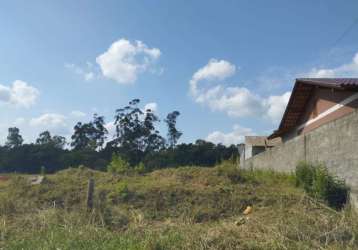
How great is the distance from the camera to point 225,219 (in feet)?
26.2

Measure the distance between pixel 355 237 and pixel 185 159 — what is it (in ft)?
123

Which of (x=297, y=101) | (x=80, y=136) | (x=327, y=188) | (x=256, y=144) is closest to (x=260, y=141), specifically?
(x=256, y=144)

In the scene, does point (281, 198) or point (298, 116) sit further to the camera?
point (298, 116)

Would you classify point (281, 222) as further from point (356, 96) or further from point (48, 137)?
point (48, 137)

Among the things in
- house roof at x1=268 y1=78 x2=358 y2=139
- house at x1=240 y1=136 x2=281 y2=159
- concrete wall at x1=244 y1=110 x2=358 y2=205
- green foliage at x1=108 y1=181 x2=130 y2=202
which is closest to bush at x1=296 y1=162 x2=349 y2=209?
concrete wall at x1=244 y1=110 x2=358 y2=205

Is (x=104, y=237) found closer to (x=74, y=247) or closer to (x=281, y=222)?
A: (x=74, y=247)

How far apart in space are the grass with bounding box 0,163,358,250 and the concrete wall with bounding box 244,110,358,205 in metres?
0.82

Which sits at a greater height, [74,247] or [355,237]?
[355,237]

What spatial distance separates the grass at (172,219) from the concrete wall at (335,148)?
32.4 inches

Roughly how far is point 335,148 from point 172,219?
13.9 ft

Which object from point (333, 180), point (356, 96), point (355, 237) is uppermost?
point (356, 96)

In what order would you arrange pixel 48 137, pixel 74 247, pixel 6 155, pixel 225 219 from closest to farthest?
pixel 74 247 < pixel 225 219 < pixel 6 155 < pixel 48 137

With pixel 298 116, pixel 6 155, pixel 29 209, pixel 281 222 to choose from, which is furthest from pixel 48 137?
pixel 281 222

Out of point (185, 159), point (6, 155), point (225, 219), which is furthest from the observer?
point (6, 155)
